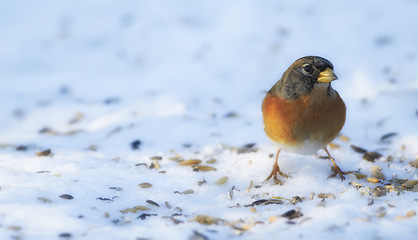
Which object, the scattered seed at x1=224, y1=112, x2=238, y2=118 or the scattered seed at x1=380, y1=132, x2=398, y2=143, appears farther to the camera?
the scattered seed at x1=224, y1=112, x2=238, y2=118

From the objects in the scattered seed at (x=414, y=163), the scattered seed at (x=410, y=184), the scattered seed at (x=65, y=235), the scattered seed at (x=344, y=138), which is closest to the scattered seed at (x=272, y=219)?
the scattered seed at (x=65, y=235)

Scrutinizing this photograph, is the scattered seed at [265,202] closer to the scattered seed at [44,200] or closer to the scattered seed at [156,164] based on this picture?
the scattered seed at [156,164]

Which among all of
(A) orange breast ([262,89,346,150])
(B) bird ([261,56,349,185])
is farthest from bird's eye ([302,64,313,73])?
(A) orange breast ([262,89,346,150])

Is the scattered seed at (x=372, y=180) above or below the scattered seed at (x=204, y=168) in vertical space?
below

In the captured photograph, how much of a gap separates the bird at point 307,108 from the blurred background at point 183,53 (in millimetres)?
1624

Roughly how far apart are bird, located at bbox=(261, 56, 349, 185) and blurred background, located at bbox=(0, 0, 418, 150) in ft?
5.33

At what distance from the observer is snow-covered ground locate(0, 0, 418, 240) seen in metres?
2.88

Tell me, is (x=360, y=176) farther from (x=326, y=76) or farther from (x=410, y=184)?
(x=326, y=76)

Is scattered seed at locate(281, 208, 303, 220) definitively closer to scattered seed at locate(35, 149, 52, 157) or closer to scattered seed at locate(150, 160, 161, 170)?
scattered seed at locate(150, 160, 161, 170)

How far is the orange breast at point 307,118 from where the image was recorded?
3.31 metres

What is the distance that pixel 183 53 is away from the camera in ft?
21.9

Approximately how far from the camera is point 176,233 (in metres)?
2.69

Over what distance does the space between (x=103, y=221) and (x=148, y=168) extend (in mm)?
1153

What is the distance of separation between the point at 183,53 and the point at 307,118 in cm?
356
